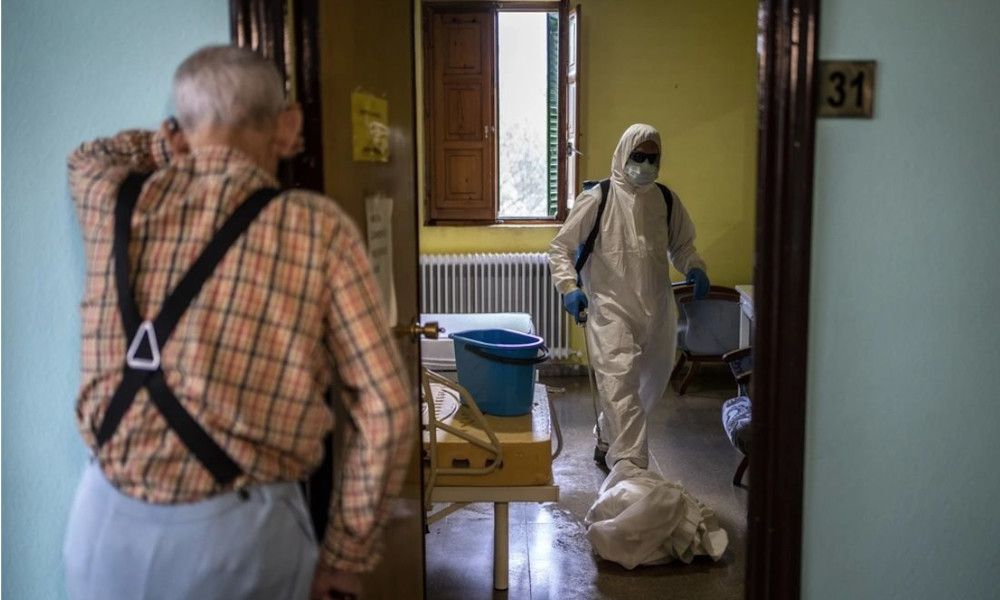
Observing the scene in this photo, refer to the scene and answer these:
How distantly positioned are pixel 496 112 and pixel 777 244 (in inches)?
165

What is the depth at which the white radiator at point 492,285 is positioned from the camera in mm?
5801

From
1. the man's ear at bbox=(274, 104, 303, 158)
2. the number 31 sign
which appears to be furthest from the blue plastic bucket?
the man's ear at bbox=(274, 104, 303, 158)

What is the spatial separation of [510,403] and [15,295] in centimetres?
163

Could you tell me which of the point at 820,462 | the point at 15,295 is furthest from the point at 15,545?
the point at 820,462

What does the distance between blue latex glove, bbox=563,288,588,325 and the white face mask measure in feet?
1.70

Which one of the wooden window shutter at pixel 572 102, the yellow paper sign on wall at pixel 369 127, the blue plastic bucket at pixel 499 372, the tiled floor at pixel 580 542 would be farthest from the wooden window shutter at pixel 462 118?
the yellow paper sign on wall at pixel 369 127

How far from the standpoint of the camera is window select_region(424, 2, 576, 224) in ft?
18.6

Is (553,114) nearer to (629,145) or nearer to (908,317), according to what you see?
(629,145)

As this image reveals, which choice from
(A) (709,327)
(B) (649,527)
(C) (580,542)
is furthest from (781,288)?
(A) (709,327)

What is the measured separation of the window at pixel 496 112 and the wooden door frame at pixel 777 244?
389 cm

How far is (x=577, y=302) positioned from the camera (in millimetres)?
3941

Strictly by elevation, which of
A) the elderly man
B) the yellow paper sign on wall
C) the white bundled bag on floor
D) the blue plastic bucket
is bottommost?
the white bundled bag on floor

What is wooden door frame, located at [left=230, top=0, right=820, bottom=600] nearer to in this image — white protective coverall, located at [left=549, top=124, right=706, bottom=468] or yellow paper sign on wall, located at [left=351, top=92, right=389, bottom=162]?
yellow paper sign on wall, located at [left=351, top=92, right=389, bottom=162]

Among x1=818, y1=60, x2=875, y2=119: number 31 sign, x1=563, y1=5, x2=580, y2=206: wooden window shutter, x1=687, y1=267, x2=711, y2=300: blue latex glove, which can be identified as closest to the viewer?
x1=818, y1=60, x2=875, y2=119: number 31 sign
